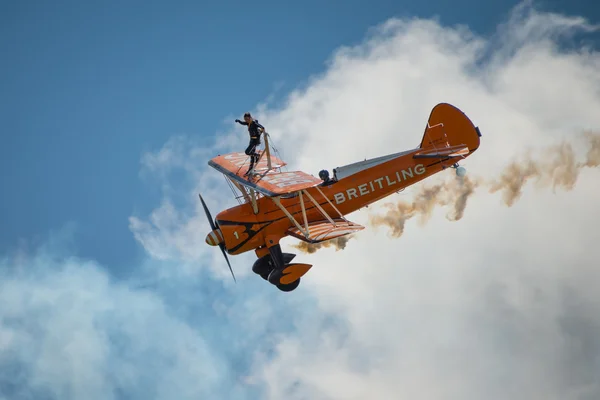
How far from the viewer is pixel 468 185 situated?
106 ft

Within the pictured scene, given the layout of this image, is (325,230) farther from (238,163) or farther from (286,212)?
(238,163)

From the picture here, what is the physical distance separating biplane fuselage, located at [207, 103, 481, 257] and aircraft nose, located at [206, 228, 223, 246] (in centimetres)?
3

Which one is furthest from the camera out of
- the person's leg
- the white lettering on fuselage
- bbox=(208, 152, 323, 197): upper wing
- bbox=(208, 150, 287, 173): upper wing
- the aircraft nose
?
bbox=(208, 150, 287, 173): upper wing

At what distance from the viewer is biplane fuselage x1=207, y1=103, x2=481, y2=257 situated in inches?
1112

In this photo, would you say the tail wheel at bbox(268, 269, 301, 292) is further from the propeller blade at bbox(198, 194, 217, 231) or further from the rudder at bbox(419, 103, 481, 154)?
the rudder at bbox(419, 103, 481, 154)

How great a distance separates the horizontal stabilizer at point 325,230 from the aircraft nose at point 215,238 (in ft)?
6.74

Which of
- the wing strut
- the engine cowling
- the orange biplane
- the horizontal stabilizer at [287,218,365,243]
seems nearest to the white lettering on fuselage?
the orange biplane

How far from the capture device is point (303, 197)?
28625mm

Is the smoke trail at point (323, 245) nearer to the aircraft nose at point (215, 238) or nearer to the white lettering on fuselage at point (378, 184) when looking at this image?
the white lettering on fuselage at point (378, 184)

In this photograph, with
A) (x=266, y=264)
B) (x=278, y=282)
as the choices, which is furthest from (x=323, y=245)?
(x=278, y=282)

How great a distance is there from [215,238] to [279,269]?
Result: 85.8 inches

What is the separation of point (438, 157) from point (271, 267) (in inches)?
238

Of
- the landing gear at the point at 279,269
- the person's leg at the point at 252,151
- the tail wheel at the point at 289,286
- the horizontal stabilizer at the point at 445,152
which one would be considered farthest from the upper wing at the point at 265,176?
the horizontal stabilizer at the point at 445,152

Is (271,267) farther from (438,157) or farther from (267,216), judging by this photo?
(438,157)
